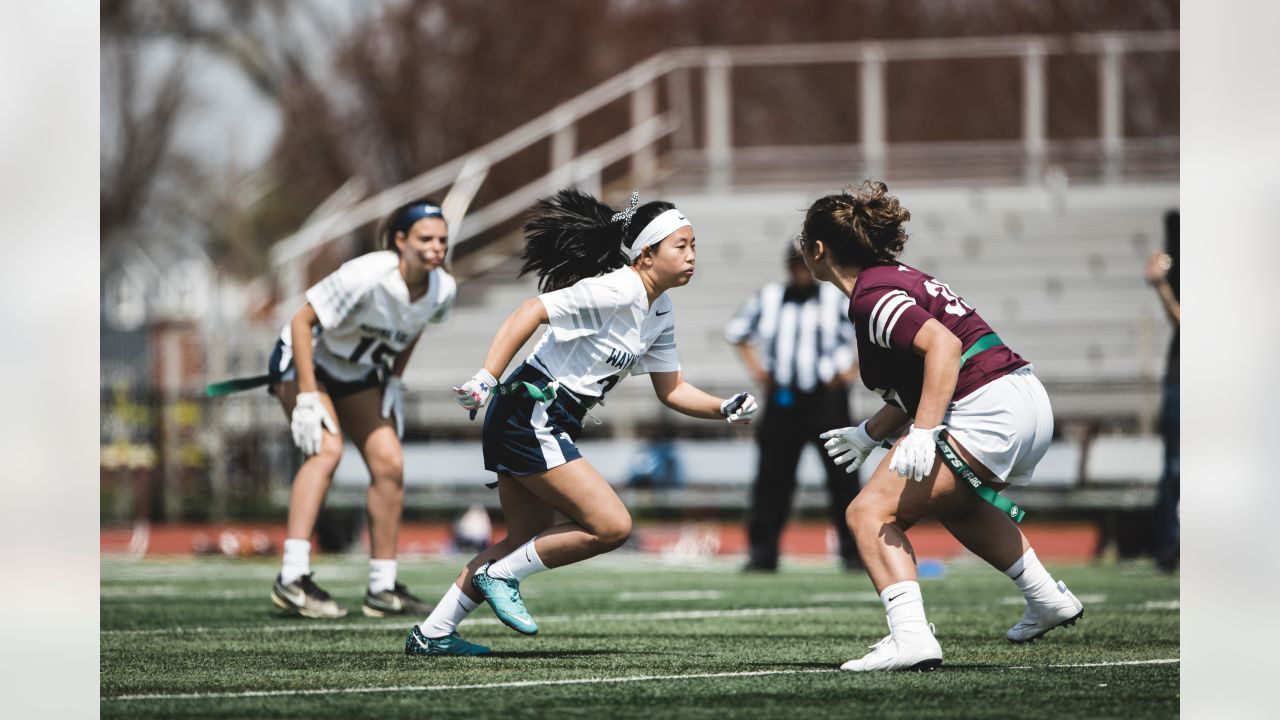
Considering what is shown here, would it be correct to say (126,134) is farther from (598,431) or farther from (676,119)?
(598,431)

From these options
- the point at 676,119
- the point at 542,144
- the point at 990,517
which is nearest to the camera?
the point at 990,517

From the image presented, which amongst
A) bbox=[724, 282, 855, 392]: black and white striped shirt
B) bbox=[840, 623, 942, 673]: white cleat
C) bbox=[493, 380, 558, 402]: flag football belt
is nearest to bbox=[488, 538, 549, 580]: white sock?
bbox=[493, 380, 558, 402]: flag football belt

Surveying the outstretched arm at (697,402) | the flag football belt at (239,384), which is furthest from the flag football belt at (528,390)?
the flag football belt at (239,384)

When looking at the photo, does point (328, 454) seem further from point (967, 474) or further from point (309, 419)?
point (967, 474)

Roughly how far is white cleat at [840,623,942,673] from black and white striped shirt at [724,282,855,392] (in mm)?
5394

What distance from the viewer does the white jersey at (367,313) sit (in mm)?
6977

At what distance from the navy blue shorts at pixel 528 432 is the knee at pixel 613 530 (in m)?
0.23

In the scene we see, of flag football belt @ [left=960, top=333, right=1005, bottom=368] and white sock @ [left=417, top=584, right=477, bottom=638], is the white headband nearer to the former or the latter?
flag football belt @ [left=960, top=333, right=1005, bottom=368]

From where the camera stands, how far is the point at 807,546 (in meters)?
14.2

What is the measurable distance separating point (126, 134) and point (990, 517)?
91.6ft

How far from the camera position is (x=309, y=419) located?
22.7ft
